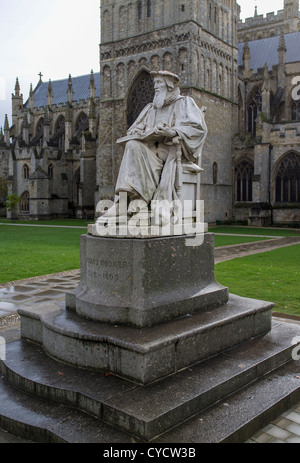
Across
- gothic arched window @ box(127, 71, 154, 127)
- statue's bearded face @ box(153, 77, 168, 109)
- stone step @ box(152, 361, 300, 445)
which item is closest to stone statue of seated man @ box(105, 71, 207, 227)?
statue's bearded face @ box(153, 77, 168, 109)

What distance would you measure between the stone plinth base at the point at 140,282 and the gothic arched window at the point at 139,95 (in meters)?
26.7

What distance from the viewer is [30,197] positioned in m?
40.9

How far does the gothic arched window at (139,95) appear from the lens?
97.8 feet

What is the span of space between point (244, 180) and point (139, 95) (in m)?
9.85

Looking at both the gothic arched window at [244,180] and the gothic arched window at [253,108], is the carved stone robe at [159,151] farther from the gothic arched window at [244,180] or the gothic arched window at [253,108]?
the gothic arched window at [253,108]

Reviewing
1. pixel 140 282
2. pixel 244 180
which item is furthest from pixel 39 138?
pixel 140 282

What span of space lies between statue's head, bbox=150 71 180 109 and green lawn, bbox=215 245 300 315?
357 centimetres

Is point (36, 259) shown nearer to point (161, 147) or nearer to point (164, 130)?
point (161, 147)

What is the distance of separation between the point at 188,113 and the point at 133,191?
1.23 m

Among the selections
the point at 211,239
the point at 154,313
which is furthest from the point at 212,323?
the point at 211,239

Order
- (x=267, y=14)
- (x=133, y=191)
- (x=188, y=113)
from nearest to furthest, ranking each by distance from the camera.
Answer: (x=133, y=191) → (x=188, y=113) → (x=267, y=14)
